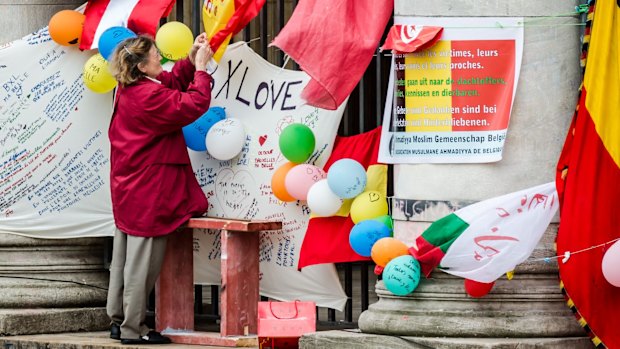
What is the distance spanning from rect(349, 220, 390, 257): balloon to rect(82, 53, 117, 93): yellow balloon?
2.32 m

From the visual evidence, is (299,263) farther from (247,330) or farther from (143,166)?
(143,166)

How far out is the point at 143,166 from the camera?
9844mm

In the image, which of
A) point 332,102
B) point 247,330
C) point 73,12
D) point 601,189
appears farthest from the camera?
point 73,12

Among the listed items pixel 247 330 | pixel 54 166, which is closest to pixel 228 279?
pixel 247 330

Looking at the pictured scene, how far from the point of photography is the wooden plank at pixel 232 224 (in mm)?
9773

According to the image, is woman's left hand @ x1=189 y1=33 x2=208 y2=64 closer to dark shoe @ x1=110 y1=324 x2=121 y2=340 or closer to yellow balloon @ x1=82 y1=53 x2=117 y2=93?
yellow balloon @ x1=82 y1=53 x2=117 y2=93

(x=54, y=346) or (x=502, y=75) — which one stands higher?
(x=502, y=75)

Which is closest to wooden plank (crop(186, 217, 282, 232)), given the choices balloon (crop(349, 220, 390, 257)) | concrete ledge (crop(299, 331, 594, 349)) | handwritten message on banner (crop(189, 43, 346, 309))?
handwritten message on banner (crop(189, 43, 346, 309))

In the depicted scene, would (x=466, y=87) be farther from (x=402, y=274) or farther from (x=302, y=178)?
(x=302, y=178)

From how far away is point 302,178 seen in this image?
974 centimetres

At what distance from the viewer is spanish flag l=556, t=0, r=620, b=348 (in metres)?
8.27

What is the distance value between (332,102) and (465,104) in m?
1.01

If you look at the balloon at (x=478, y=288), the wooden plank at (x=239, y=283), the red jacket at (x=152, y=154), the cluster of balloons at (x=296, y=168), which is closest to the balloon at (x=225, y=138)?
the red jacket at (x=152, y=154)

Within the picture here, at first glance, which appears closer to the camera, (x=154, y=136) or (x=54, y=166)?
(x=154, y=136)
